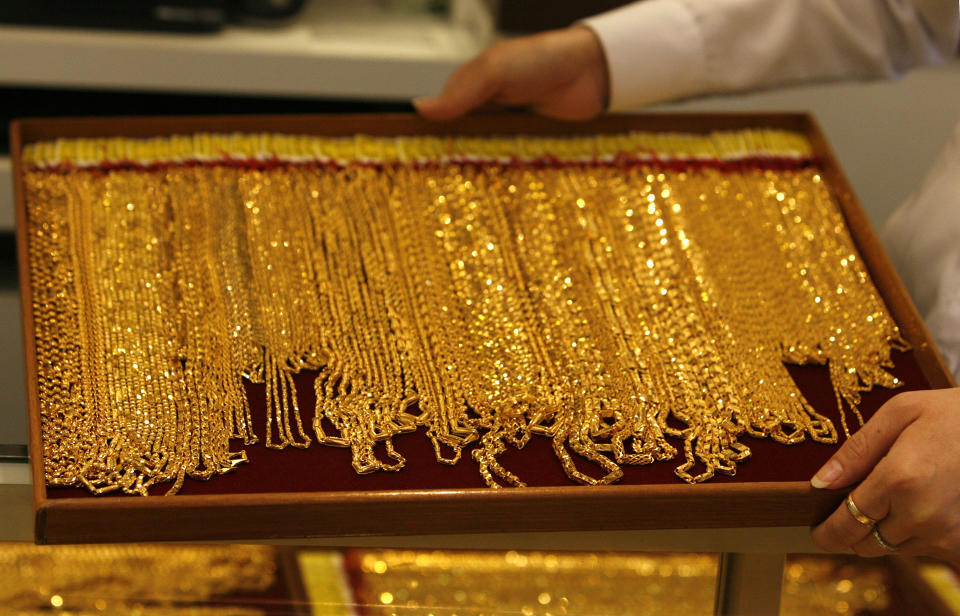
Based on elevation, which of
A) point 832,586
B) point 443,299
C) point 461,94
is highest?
point 461,94

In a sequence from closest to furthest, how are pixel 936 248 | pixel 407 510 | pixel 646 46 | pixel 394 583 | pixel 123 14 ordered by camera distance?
pixel 407 510 → pixel 394 583 → pixel 936 248 → pixel 646 46 → pixel 123 14

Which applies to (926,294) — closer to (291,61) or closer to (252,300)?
(252,300)

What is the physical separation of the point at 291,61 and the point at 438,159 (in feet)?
2.34

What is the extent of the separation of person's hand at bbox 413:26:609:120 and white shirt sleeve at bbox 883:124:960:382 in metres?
0.32

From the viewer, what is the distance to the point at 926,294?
0.96 meters

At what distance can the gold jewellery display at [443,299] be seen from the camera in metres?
0.73

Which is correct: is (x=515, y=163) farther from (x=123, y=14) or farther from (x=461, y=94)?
Result: (x=123, y=14)

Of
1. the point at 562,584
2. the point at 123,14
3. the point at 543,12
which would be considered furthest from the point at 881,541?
the point at 123,14

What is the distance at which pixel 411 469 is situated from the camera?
70 cm

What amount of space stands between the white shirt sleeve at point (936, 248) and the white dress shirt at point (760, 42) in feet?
0.04

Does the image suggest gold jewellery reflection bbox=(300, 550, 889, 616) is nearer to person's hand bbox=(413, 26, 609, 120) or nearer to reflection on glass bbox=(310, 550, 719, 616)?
reflection on glass bbox=(310, 550, 719, 616)

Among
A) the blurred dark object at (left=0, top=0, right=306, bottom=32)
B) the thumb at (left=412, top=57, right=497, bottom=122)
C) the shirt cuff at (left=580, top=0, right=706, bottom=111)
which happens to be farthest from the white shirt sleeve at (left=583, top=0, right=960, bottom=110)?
the blurred dark object at (left=0, top=0, right=306, bottom=32)

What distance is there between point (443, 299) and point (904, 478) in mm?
374

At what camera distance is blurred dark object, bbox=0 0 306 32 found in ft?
5.21
